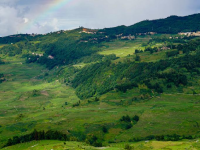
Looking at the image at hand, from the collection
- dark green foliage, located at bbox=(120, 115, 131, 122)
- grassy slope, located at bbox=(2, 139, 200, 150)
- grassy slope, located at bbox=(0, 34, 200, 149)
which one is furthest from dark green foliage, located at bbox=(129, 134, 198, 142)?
dark green foliage, located at bbox=(120, 115, 131, 122)

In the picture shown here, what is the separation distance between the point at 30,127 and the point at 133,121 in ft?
173

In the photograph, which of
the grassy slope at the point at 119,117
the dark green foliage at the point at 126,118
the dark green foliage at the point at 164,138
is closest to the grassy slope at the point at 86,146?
the dark green foliage at the point at 164,138

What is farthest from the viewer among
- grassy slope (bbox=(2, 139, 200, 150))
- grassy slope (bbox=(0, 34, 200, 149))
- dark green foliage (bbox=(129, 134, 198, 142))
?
grassy slope (bbox=(0, 34, 200, 149))

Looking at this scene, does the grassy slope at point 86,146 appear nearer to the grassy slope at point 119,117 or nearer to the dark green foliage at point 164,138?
the dark green foliage at point 164,138

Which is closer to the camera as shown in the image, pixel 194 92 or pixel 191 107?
pixel 191 107

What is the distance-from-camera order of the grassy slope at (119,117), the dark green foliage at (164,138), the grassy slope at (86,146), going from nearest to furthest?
the grassy slope at (86,146), the dark green foliage at (164,138), the grassy slope at (119,117)

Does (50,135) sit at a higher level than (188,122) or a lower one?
higher

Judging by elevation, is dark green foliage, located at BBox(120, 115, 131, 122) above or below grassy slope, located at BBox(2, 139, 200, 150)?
below

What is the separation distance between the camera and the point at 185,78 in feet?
656

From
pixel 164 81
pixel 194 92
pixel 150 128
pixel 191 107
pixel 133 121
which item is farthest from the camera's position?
pixel 164 81

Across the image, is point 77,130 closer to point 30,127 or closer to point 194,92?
point 30,127

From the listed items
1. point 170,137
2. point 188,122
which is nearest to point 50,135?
point 170,137

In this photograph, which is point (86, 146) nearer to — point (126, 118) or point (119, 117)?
point (126, 118)

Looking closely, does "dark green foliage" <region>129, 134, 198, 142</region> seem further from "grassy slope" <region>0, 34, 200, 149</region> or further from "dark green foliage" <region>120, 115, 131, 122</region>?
Result: "dark green foliage" <region>120, 115, 131, 122</region>
